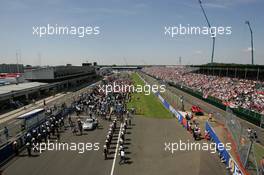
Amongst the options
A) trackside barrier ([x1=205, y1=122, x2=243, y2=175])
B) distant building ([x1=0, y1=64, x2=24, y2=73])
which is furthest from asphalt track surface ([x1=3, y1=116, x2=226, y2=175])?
distant building ([x1=0, y1=64, x2=24, y2=73])

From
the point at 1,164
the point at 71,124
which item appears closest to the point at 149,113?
the point at 71,124

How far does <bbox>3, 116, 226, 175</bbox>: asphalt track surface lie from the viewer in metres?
17.4

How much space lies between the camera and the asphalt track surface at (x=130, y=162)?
17.4m

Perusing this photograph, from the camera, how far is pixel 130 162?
19.0 m

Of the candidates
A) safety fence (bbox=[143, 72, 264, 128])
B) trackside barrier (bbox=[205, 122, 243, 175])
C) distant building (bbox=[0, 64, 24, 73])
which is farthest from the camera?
distant building (bbox=[0, 64, 24, 73])

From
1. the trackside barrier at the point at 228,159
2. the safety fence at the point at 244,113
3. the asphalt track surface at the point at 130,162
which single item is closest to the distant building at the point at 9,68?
the safety fence at the point at 244,113

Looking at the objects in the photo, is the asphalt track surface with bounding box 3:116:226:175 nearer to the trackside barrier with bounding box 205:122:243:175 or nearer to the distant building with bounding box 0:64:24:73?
the trackside barrier with bounding box 205:122:243:175

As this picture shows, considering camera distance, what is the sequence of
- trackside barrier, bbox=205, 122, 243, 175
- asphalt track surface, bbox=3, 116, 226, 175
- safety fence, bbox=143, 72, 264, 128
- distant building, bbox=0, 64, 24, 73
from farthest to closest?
distant building, bbox=0, 64, 24, 73 → safety fence, bbox=143, 72, 264, 128 → asphalt track surface, bbox=3, 116, 226, 175 → trackside barrier, bbox=205, 122, 243, 175

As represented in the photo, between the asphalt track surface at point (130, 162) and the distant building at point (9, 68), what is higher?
the distant building at point (9, 68)

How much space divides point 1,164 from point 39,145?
433 centimetres

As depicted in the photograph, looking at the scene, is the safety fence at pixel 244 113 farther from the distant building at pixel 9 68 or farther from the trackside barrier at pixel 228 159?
the distant building at pixel 9 68

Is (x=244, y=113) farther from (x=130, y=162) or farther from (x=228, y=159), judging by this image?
(x=130, y=162)

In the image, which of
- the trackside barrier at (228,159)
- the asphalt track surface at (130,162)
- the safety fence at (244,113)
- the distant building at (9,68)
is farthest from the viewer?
the distant building at (9,68)

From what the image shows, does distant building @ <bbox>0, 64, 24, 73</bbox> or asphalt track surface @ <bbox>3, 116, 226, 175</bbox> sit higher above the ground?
distant building @ <bbox>0, 64, 24, 73</bbox>
